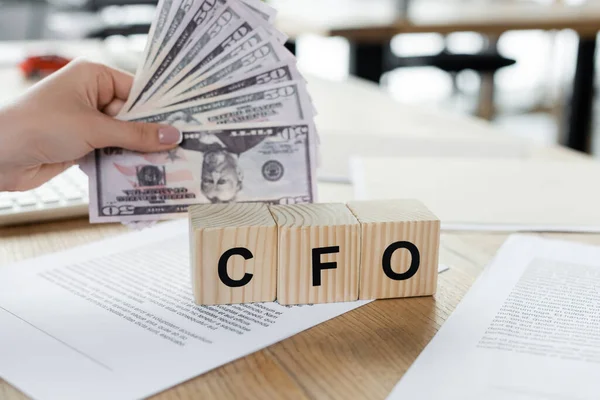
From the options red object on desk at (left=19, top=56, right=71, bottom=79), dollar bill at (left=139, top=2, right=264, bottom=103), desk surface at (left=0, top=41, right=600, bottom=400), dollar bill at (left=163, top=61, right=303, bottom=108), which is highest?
red object on desk at (left=19, top=56, right=71, bottom=79)

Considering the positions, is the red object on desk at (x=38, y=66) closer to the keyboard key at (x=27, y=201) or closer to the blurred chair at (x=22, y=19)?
the keyboard key at (x=27, y=201)

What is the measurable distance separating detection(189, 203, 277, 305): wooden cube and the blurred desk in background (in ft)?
6.93

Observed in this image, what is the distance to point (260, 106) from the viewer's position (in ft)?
2.51

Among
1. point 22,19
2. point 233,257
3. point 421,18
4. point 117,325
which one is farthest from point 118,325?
point 22,19

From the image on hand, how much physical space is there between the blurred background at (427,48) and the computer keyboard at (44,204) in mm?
844

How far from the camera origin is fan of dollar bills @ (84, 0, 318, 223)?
2.47ft

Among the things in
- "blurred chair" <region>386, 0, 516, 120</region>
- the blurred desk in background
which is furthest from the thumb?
"blurred chair" <region>386, 0, 516, 120</region>

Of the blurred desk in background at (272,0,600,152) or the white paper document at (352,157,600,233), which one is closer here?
the white paper document at (352,157,600,233)

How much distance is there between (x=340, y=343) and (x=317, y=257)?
0.08 meters

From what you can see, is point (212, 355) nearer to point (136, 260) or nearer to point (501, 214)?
point (136, 260)

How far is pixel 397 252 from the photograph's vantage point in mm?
599

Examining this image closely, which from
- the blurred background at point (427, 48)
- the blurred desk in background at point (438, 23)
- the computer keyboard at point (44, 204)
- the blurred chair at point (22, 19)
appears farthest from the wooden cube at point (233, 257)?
the blurred chair at point (22, 19)

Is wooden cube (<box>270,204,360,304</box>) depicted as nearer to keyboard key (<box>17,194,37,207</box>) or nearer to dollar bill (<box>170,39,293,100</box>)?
dollar bill (<box>170,39,293,100</box>)

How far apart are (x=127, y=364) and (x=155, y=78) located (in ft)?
1.23
